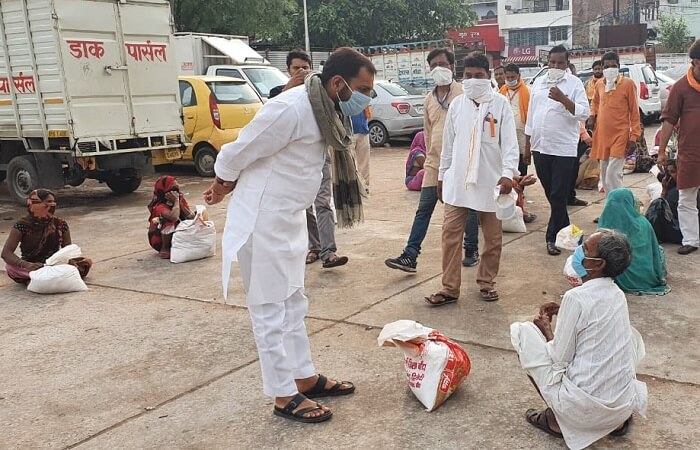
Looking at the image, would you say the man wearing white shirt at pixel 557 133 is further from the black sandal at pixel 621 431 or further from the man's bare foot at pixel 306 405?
the man's bare foot at pixel 306 405

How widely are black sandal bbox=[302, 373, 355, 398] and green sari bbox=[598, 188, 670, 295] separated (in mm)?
2374

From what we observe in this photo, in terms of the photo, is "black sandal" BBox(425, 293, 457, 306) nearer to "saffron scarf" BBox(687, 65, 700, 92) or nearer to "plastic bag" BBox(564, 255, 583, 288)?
"plastic bag" BBox(564, 255, 583, 288)

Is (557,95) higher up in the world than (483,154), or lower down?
higher up

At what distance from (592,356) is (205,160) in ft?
31.9

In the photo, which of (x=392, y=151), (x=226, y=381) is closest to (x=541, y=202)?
(x=226, y=381)

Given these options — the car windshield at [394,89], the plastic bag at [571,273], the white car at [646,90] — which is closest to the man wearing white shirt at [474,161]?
the plastic bag at [571,273]

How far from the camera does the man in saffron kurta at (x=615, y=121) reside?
6473 mm

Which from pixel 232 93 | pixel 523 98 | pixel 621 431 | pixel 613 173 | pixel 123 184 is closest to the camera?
pixel 621 431

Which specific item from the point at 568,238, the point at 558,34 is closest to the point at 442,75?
the point at 568,238

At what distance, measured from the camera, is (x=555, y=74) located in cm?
601

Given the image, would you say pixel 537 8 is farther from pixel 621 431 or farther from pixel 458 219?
pixel 621 431

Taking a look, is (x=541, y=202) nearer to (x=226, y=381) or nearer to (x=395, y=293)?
(x=395, y=293)

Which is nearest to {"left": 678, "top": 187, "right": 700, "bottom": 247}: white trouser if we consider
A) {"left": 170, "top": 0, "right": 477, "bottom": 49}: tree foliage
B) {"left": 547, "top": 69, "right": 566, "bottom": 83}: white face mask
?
{"left": 547, "top": 69, "right": 566, "bottom": 83}: white face mask

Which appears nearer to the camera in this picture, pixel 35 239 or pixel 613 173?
pixel 35 239
